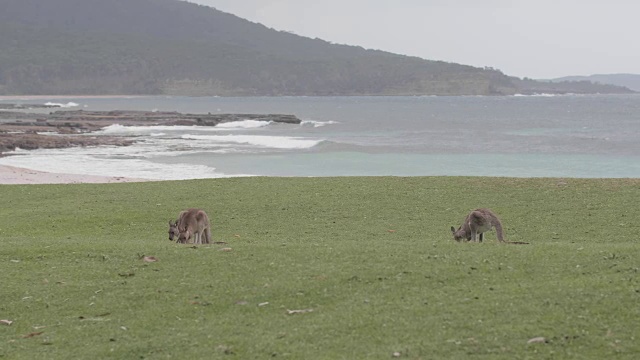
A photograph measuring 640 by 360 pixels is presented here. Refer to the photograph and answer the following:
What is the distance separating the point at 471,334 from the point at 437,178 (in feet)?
55.1

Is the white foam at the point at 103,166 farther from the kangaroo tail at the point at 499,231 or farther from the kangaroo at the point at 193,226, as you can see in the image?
the kangaroo tail at the point at 499,231

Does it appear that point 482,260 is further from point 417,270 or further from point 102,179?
point 102,179

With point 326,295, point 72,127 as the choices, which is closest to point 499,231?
point 326,295

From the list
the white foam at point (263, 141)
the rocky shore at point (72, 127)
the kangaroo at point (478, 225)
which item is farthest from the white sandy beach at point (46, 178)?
the white foam at point (263, 141)

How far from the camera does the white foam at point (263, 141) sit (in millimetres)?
66812

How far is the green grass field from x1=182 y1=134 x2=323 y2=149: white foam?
154 ft

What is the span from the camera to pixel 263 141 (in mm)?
71062

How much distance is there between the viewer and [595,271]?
12258 millimetres

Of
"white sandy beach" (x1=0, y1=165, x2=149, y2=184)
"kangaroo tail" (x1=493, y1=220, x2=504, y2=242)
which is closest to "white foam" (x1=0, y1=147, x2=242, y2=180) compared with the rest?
"white sandy beach" (x1=0, y1=165, x2=149, y2=184)

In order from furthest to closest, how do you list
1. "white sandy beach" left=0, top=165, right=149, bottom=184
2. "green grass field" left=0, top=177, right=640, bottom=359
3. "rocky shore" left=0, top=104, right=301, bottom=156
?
"rocky shore" left=0, top=104, right=301, bottom=156 → "white sandy beach" left=0, top=165, right=149, bottom=184 → "green grass field" left=0, top=177, right=640, bottom=359

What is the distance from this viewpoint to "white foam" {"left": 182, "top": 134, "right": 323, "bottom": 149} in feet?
219

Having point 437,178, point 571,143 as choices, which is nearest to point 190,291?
point 437,178

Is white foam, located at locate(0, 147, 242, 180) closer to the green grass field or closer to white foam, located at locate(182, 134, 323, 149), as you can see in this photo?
white foam, located at locate(182, 134, 323, 149)

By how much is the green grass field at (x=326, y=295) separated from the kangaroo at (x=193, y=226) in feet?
1.69
